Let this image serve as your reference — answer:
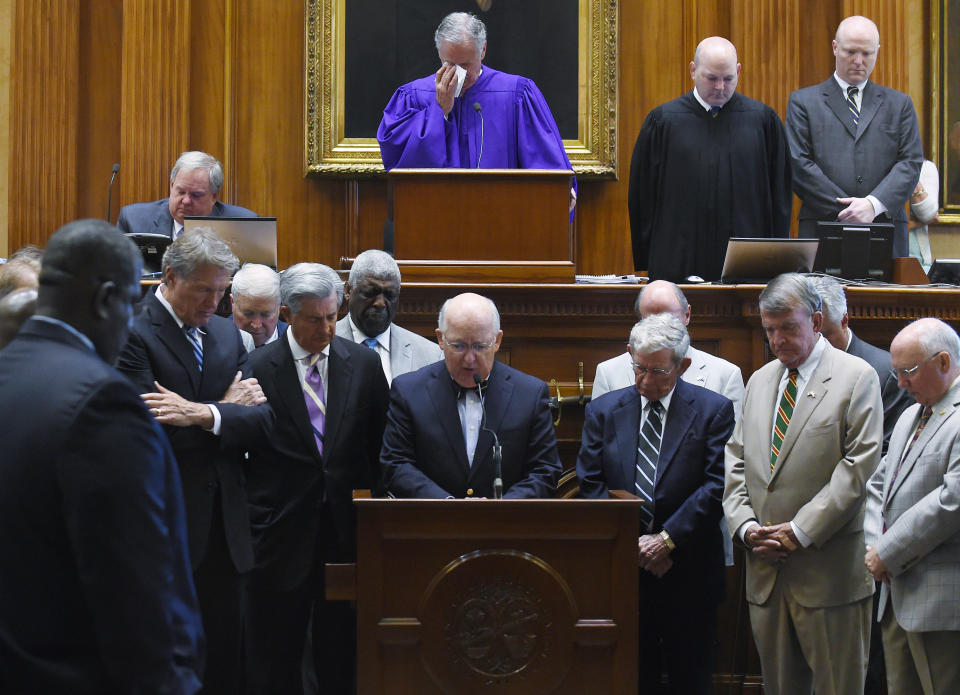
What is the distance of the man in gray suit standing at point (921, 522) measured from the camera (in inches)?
149

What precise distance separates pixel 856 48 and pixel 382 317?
342 cm

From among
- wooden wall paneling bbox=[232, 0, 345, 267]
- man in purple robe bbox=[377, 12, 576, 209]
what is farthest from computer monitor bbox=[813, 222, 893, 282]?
wooden wall paneling bbox=[232, 0, 345, 267]

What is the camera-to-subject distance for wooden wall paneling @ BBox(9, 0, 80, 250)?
750cm

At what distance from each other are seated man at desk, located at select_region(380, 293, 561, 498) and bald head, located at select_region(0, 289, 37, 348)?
5.32ft

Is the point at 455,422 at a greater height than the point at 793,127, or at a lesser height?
lesser

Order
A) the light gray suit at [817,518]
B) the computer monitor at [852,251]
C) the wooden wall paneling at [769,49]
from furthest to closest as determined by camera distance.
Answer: the wooden wall paneling at [769,49]
the computer monitor at [852,251]
the light gray suit at [817,518]

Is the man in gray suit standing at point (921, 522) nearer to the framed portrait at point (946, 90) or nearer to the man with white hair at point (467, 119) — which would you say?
the man with white hair at point (467, 119)

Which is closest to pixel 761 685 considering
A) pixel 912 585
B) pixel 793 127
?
pixel 912 585

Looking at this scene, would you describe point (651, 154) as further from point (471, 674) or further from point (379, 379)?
point (471, 674)

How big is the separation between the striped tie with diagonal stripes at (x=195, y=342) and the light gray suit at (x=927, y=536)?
7.64 ft

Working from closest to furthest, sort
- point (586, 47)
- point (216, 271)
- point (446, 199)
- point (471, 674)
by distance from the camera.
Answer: point (471, 674) < point (216, 271) < point (446, 199) < point (586, 47)

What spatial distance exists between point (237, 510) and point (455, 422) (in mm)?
793

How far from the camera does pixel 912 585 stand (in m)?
3.86

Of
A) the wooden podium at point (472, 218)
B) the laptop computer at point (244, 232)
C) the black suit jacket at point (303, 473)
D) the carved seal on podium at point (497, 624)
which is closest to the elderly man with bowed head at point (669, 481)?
the carved seal on podium at point (497, 624)
